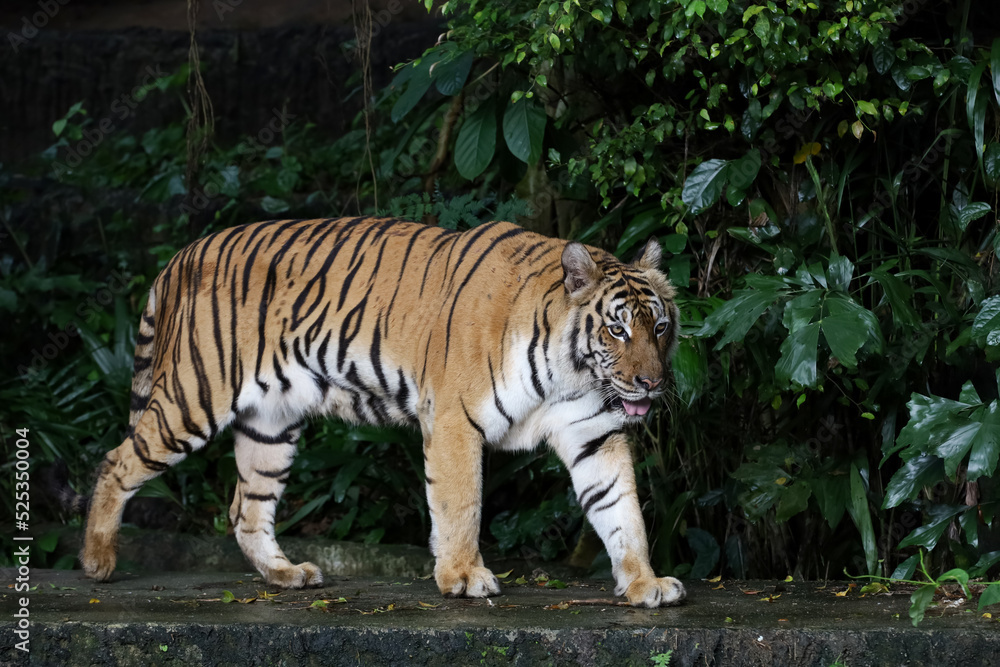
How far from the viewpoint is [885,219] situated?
4816 mm

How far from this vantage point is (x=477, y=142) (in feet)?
15.9

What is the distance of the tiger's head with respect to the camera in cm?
368

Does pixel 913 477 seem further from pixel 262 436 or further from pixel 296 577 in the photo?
pixel 262 436

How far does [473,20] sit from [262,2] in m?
5.13

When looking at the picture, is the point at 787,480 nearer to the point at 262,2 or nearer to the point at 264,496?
the point at 264,496

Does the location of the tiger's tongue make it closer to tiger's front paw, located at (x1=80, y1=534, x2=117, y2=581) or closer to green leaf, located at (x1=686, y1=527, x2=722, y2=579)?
green leaf, located at (x1=686, y1=527, x2=722, y2=579)

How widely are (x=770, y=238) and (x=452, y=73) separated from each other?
1.56m

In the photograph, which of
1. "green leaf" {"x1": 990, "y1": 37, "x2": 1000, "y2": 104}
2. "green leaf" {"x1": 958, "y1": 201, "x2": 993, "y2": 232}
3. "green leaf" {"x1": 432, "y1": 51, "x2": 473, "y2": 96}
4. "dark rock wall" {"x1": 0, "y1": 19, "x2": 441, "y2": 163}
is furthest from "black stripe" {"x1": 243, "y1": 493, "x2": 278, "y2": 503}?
"dark rock wall" {"x1": 0, "y1": 19, "x2": 441, "y2": 163}

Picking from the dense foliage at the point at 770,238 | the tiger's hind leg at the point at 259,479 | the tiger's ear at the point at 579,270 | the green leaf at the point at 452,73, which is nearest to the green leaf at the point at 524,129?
the dense foliage at the point at 770,238

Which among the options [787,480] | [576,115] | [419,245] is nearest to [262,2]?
[576,115]

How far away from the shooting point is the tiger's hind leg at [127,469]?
14.0ft

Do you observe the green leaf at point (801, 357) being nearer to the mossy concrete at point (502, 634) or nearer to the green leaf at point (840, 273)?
the green leaf at point (840, 273)

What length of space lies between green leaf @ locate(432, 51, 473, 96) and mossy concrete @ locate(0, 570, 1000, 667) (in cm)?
228

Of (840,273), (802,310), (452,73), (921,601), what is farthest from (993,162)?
(452,73)
